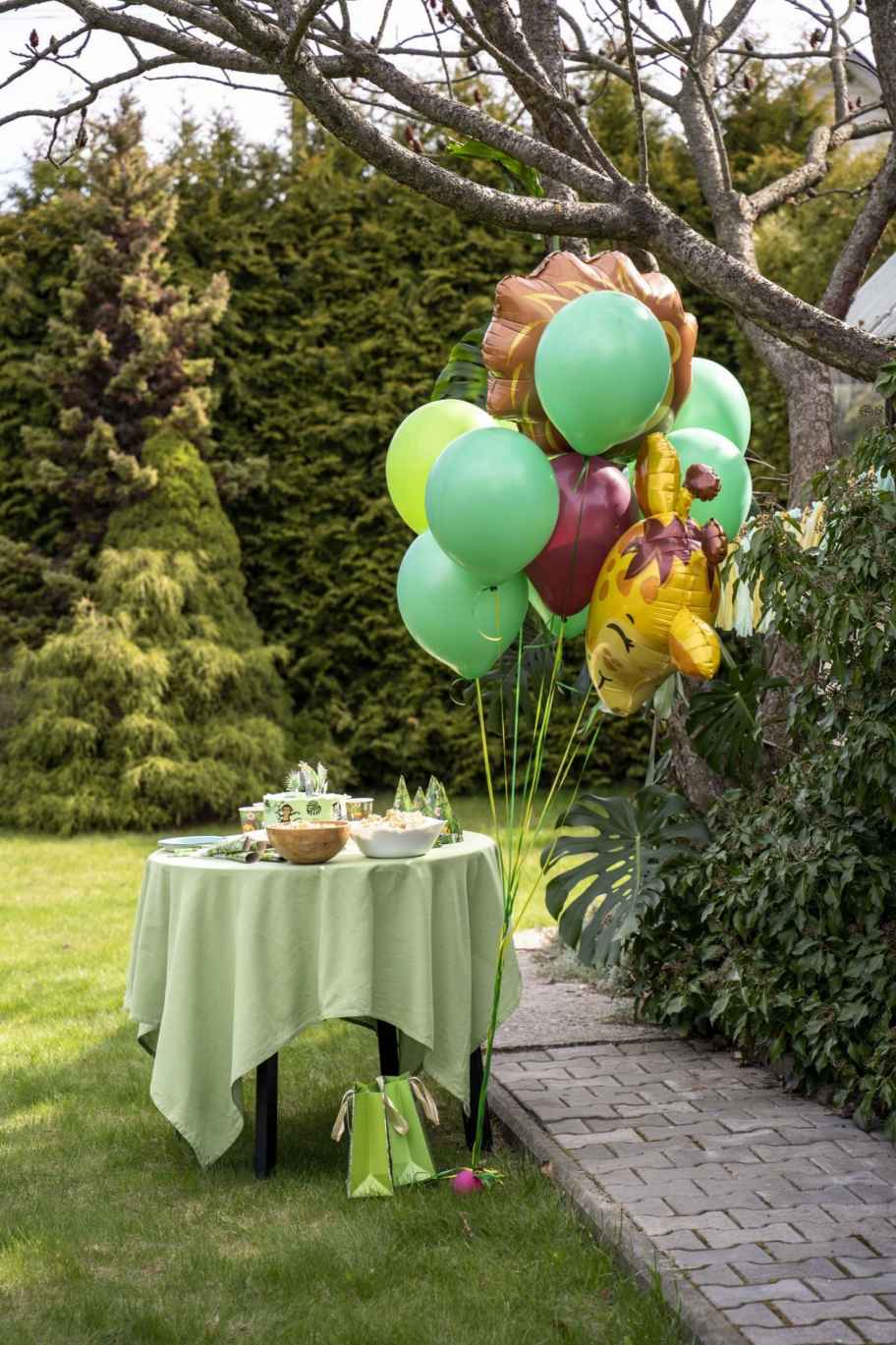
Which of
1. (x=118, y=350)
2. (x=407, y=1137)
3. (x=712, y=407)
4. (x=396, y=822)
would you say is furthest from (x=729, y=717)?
(x=118, y=350)

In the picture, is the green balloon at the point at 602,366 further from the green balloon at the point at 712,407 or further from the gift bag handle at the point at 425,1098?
the gift bag handle at the point at 425,1098

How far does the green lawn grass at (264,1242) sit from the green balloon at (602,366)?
1916 millimetres

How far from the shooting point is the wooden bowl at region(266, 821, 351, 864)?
3.63m

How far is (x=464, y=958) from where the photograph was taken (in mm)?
3779

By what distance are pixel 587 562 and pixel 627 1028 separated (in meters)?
2.24

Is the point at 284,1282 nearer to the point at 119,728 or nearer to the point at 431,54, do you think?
the point at 431,54

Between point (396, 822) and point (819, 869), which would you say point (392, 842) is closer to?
point (396, 822)

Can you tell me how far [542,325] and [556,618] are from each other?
0.75m

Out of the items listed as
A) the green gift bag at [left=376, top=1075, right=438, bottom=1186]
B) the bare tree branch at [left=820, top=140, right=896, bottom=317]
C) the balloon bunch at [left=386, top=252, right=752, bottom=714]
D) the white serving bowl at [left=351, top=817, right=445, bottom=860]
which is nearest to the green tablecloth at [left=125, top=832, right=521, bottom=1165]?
the white serving bowl at [left=351, top=817, right=445, bottom=860]

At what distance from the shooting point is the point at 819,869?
3998 millimetres

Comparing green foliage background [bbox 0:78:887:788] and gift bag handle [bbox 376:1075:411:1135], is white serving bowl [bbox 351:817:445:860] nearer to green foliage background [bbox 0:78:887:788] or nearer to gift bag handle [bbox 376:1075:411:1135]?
gift bag handle [bbox 376:1075:411:1135]

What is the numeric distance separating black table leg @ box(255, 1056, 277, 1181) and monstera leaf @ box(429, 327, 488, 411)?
100 inches

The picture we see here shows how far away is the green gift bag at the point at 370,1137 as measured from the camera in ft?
11.7

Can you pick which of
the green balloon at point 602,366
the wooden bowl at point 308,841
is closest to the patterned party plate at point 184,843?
the wooden bowl at point 308,841
